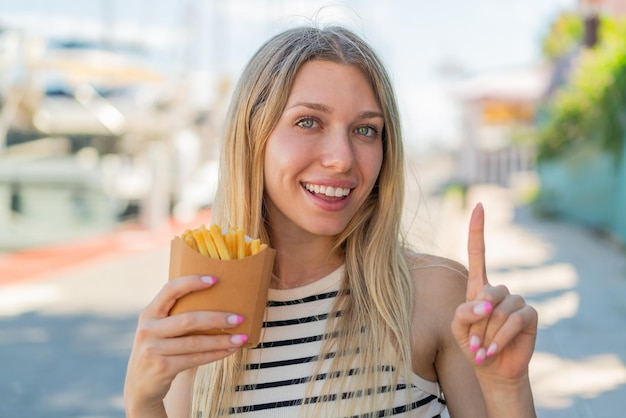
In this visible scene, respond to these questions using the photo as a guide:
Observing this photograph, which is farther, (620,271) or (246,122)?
(620,271)

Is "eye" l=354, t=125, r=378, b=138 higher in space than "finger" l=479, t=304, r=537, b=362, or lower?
higher

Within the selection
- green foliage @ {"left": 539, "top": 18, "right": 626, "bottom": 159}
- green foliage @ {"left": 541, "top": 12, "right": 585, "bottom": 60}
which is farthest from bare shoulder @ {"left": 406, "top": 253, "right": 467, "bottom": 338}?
green foliage @ {"left": 541, "top": 12, "right": 585, "bottom": 60}

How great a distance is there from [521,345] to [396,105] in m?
0.72

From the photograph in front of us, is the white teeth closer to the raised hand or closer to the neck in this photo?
the neck

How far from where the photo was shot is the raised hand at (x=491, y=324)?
1.36 meters

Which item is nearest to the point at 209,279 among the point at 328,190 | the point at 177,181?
the point at 328,190

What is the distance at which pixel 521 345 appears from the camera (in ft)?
4.65

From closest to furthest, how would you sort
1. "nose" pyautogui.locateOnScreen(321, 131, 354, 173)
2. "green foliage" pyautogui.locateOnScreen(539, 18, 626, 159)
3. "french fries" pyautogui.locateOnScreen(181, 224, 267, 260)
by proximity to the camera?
"french fries" pyautogui.locateOnScreen(181, 224, 267, 260)
"nose" pyautogui.locateOnScreen(321, 131, 354, 173)
"green foliage" pyautogui.locateOnScreen(539, 18, 626, 159)

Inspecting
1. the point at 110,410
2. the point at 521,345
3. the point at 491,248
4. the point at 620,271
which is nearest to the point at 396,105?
the point at 521,345

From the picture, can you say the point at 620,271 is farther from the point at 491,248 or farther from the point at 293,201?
the point at 293,201

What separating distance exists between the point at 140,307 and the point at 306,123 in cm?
578

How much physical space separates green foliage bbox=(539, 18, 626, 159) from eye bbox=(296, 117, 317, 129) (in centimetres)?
776

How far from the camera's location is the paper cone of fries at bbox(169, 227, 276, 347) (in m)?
1.43

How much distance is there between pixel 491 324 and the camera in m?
1.37
